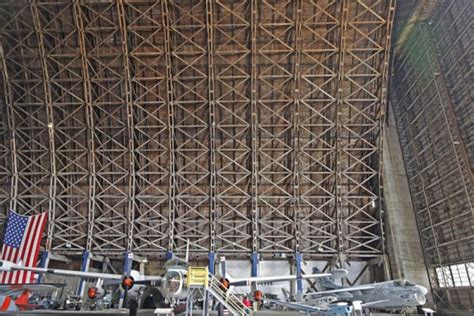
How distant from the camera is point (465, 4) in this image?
58.7 feet

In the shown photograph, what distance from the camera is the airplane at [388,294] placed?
15.5 meters

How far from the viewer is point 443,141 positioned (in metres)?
19.6

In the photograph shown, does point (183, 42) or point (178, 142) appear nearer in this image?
point (183, 42)

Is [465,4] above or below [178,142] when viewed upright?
above

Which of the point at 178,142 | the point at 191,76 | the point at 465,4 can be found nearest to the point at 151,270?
the point at 178,142

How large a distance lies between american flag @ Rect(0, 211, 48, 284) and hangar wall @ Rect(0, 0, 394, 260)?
2602 millimetres

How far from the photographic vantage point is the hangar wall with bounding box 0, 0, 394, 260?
20.5m

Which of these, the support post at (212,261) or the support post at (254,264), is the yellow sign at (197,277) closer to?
the support post at (254,264)

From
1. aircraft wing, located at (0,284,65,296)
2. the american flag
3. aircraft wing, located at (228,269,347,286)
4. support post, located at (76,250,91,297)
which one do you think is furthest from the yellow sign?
the american flag

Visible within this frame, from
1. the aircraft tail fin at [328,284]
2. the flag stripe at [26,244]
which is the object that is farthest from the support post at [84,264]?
the aircraft tail fin at [328,284]

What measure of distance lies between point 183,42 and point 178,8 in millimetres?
1975

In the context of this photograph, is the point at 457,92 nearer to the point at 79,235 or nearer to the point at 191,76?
the point at 191,76

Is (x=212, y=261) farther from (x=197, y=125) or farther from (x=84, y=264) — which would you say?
(x=197, y=125)

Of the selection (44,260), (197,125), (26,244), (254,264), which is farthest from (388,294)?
(44,260)
